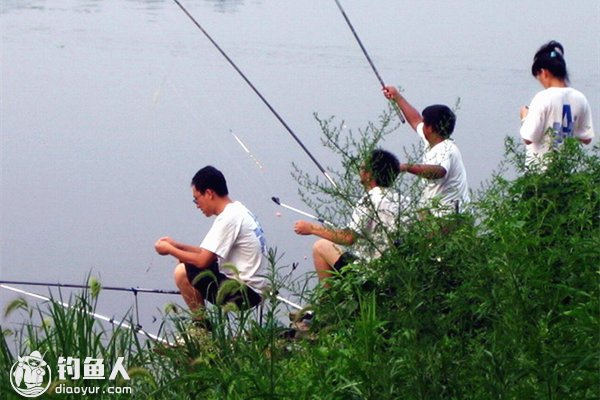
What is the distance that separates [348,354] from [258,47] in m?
7.73

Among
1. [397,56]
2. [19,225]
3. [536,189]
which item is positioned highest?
[397,56]

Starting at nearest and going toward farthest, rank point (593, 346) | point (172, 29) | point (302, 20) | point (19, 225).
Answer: point (593, 346)
point (19, 225)
point (302, 20)
point (172, 29)

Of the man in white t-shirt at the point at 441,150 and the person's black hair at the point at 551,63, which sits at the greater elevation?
the person's black hair at the point at 551,63

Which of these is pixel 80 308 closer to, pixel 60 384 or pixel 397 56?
pixel 60 384

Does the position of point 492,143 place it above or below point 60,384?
above

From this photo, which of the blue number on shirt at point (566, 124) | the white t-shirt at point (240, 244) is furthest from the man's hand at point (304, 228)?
the blue number on shirt at point (566, 124)

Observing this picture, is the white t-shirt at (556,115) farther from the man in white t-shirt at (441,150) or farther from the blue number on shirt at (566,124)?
the man in white t-shirt at (441,150)

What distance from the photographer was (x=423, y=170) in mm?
4754

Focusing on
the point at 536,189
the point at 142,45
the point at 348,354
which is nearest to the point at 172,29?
Answer: the point at 142,45

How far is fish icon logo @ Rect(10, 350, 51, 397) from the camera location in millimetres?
3961

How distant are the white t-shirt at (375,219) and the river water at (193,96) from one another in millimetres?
3855

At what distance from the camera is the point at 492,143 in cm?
962

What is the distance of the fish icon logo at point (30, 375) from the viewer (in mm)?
3961

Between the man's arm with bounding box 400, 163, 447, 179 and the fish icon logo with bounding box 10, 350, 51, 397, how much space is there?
1.18 m
